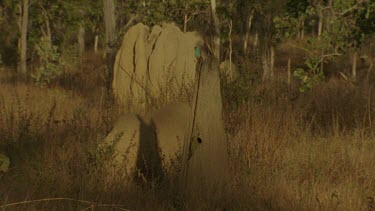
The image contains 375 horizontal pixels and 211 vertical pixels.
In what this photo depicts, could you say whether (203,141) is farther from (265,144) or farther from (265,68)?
(265,68)

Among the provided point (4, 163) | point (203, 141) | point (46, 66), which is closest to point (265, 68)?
point (46, 66)

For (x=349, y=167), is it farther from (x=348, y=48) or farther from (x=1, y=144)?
(x=1, y=144)

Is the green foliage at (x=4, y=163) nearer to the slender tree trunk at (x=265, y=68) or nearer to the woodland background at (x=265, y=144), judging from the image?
the woodland background at (x=265, y=144)

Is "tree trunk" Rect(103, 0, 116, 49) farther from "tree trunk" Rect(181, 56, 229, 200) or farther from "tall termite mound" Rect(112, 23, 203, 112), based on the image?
"tree trunk" Rect(181, 56, 229, 200)

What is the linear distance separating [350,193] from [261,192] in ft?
2.65

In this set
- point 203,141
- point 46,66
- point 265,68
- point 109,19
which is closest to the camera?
point 203,141

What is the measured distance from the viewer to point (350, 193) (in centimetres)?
494

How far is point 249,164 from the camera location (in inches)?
222

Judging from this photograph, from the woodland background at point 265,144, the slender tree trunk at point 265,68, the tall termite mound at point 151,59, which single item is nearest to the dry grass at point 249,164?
the woodland background at point 265,144

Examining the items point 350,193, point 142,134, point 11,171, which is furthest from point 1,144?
point 350,193

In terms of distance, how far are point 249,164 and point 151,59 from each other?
A: 5295 millimetres

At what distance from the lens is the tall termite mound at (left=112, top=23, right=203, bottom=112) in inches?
396

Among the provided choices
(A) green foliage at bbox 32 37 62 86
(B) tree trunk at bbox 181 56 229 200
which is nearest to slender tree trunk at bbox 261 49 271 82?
(B) tree trunk at bbox 181 56 229 200

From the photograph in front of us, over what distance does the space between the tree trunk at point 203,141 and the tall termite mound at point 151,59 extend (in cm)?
460
